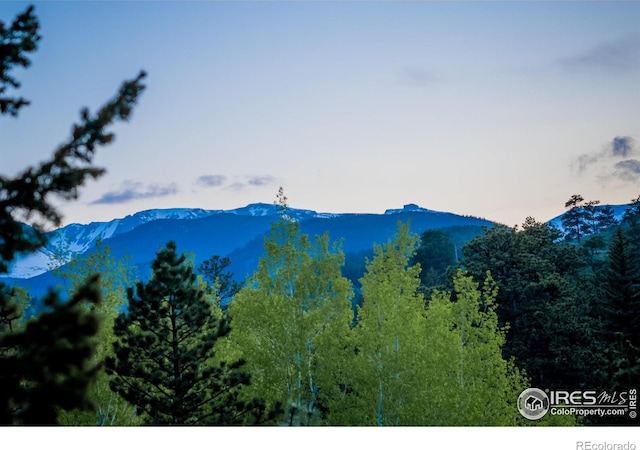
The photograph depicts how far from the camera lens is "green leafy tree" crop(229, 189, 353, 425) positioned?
27.0 ft

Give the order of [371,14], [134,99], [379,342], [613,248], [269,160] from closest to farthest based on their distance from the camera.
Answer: [134,99] < [371,14] < [379,342] < [269,160] < [613,248]

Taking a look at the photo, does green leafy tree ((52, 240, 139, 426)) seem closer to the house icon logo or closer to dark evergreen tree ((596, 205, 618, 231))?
the house icon logo

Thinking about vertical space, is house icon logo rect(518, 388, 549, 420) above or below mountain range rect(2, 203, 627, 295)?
below

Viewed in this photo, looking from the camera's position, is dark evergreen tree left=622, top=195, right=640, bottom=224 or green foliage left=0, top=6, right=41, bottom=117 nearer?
green foliage left=0, top=6, right=41, bottom=117

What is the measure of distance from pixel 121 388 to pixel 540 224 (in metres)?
15.4

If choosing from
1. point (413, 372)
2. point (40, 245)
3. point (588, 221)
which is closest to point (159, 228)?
point (413, 372)

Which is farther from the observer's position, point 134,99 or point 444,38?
point 444,38

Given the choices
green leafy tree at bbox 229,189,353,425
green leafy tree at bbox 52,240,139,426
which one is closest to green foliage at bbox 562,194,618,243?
green leafy tree at bbox 229,189,353,425

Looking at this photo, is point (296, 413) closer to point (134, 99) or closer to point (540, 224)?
point (134, 99)

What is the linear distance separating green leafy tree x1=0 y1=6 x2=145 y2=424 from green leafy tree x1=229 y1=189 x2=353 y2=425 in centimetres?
455

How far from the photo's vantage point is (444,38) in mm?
7938

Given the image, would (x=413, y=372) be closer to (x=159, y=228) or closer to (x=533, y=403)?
(x=533, y=403)

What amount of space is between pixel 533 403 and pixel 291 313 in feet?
11.1
